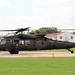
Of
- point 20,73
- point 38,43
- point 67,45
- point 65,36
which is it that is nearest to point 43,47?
point 38,43

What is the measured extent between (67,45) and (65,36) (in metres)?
99.4

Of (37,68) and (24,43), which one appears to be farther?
(24,43)

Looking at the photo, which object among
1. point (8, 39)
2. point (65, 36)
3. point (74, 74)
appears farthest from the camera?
point (65, 36)

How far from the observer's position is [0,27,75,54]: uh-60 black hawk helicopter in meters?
38.9

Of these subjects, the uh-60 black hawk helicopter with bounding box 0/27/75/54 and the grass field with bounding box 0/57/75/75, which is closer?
the grass field with bounding box 0/57/75/75

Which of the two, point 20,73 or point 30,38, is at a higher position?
point 30,38

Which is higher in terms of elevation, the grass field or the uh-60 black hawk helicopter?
the uh-60 black hawk helicopter

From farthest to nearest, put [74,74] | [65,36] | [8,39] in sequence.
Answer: [65,36]
[8,39]
[74,74]

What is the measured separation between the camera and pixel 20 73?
52.7ft

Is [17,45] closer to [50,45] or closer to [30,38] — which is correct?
[30,38]

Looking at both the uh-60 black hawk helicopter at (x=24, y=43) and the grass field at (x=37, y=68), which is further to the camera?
the uh-60 black hawk helicopter at (x=24, y=43)

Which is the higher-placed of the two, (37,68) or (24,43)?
(24,43)

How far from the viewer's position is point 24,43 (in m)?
39.5

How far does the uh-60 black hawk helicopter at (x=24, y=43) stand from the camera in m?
38.9
